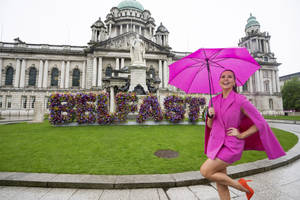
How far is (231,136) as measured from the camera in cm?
184

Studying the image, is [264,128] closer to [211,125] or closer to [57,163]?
[211,125]

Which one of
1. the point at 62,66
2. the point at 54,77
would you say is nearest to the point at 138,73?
the point at 62,66

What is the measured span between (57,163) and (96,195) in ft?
6.15

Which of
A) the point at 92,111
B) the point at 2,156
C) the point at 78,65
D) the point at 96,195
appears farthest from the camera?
the point at 78,65

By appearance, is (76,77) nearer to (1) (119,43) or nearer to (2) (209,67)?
(1) (119,43)

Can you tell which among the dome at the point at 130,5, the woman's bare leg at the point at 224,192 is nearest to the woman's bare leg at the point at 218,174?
the woman's bare leg at the point at 224,192

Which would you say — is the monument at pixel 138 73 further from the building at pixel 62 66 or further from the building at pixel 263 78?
the building at pixel 263 78

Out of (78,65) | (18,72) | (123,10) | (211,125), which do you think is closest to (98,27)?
(78,65)

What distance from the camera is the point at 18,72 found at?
3412cm

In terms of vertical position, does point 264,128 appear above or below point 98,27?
below

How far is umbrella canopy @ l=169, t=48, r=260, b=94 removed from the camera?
2.13m

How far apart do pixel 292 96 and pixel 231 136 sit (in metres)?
64.1

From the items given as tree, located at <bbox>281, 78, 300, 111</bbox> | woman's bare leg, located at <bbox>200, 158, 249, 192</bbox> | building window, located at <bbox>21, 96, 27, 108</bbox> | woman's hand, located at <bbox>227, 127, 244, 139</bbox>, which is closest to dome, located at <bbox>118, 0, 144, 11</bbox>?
building window, located at <bbox>21, 96, 27, 108</bbox>

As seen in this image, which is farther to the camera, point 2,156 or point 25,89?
point 25,89
